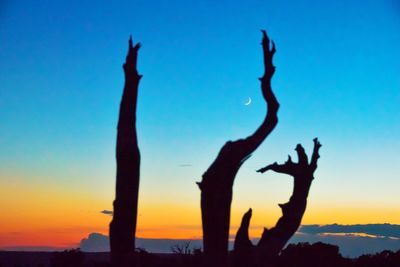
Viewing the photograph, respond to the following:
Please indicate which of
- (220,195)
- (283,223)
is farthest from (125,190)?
(283,223)

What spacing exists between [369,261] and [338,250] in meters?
1.55

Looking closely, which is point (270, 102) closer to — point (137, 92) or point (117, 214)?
point (137, 92)

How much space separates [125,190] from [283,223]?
6199 millimetres

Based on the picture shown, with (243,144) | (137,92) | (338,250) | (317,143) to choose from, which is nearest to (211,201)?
(243,144)

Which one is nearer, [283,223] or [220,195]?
[220,195]

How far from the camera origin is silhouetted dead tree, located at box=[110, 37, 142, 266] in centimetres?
1711

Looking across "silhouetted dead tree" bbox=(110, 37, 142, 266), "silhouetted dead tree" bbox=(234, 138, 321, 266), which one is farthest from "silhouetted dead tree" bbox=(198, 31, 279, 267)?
"silhouetted dead tree" bbox=(110, 37, 142, 266)

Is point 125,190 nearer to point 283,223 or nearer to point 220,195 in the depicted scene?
point 220,195

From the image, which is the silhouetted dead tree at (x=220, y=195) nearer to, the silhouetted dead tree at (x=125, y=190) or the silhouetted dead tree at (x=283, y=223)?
the silhouetted dead tree at (x=283, y=223)

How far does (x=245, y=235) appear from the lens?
1931 centimetres

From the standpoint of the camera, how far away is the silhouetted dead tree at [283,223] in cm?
1930

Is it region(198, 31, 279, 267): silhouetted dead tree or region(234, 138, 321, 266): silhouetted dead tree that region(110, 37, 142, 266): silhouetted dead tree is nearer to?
region(198, 31, 279, 267): silhouetted dead tree

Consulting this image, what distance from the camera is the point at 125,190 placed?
56.4 ft

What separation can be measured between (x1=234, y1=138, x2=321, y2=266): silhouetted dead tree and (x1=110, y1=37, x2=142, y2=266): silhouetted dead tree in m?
3.69
